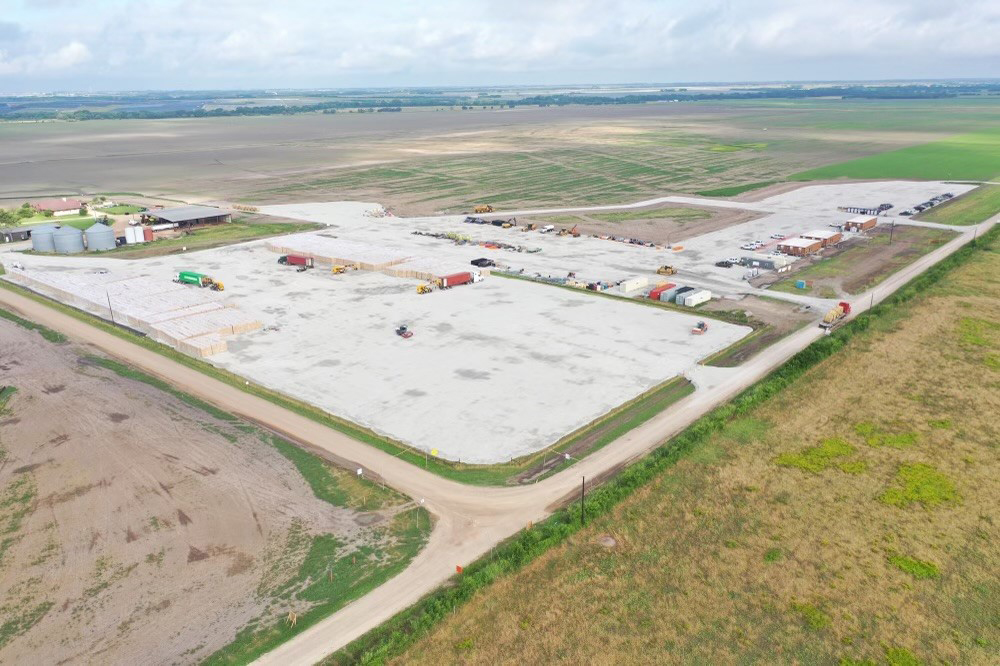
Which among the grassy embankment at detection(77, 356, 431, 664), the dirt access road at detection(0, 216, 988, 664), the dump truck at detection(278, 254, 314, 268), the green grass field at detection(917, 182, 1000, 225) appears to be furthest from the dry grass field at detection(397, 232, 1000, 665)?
the green grass field at detection(917, 182, 1000, 225)

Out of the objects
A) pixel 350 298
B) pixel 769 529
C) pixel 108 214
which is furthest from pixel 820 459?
pixel 108 214

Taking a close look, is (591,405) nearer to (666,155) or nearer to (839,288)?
(839,288)

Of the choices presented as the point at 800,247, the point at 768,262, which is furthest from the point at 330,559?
the point at 800,247

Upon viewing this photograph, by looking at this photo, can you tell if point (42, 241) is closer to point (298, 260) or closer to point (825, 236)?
point (298, 260)

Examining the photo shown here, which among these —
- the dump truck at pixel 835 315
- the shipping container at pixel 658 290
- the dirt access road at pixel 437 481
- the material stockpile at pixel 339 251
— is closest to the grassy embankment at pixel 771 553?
the dirt access road at pixel 437 481

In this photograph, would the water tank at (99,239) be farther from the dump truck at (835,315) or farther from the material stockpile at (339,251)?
the dump truck at (835,315)

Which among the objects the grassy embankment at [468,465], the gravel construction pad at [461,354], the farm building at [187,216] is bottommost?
the grassy embankment at [468,465]
